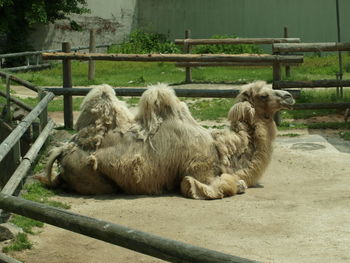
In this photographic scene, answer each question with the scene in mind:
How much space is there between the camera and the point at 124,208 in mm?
7121

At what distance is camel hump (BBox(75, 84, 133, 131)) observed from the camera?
7867 millimetres

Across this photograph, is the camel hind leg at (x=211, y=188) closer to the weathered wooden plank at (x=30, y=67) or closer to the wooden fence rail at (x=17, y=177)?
the wooden fence rail at (x=17, y=177)

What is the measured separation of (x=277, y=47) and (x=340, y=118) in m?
2.15

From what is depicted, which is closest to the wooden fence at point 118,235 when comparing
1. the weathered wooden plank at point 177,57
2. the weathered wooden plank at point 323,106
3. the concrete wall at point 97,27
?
the weathered wooden plank at point 177,57

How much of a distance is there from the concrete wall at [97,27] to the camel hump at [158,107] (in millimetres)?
22177

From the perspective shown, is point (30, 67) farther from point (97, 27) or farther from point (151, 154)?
point (151, 154)

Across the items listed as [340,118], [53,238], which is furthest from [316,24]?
[53,238]

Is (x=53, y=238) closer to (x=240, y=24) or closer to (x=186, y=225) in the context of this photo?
(x=186, y=225)

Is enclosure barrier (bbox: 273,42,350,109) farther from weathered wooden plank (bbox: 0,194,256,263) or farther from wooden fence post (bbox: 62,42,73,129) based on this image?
weathered wooden plank (bbox: 0,194,256,263)

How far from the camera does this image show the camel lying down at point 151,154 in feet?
25.1

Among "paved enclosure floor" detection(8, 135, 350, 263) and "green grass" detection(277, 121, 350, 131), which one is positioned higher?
"green grass" detection(277, 121, 350, 131)

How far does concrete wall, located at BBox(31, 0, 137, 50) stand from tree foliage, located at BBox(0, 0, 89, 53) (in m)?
0.72

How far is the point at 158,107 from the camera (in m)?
7.88

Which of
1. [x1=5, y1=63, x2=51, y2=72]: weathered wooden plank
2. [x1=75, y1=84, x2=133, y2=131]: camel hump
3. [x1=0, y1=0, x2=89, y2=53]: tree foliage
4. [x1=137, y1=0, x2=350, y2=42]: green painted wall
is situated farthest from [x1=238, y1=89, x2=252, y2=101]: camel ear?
[x1=137, y1=0, x2=350, y2=42]: green painted wall
